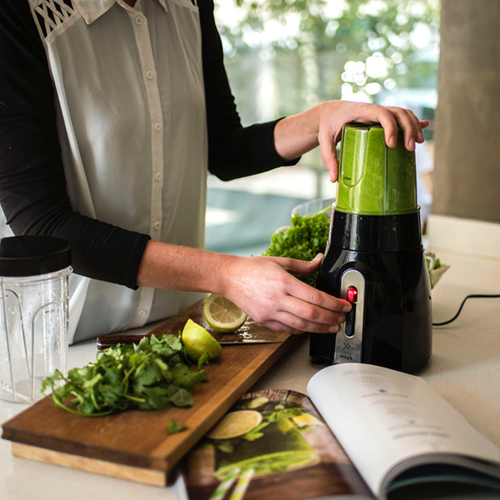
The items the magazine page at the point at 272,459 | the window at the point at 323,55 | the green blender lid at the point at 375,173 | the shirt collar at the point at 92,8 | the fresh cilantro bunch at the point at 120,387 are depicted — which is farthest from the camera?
the window at the point at 323,55

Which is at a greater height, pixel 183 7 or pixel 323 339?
pixel 183 7

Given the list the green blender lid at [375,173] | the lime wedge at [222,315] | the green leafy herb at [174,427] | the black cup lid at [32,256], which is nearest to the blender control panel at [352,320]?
the green blender lid at [375,173]

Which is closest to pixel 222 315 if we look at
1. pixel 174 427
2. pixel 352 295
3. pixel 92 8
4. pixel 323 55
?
pixel 352 295

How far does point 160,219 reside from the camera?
1.23 m

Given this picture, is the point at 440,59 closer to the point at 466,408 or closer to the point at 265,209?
the point at 466,408

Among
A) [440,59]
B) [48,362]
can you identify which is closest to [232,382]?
[48,362]

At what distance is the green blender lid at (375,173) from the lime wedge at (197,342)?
0.31 metres

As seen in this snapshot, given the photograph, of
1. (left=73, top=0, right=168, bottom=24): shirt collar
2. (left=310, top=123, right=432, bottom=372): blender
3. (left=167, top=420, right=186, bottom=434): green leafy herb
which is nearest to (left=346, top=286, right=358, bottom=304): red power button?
(left=310, top=123, right=432, bottom=372): blender

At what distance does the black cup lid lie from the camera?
77 centimetres

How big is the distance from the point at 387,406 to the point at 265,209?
14.7ft

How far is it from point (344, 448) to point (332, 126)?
595 mm

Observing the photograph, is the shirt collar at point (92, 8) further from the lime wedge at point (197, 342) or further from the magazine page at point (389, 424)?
the magazine page at point (389, 424)

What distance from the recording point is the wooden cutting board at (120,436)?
69 cm

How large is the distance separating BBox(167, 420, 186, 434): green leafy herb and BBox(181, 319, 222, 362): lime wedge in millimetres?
199
